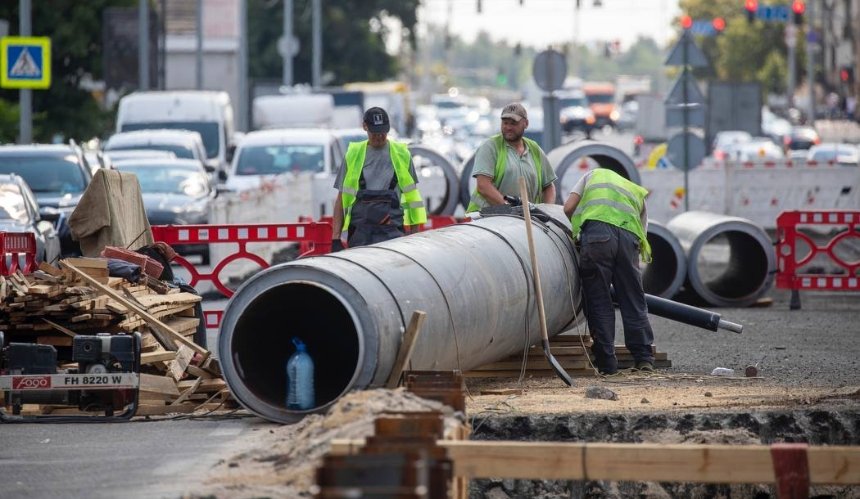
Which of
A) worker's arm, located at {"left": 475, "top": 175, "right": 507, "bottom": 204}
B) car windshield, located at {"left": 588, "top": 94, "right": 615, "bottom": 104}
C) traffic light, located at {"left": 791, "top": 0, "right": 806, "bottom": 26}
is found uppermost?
traffic light, located at {"left": 791, "top": 0, "right": 806, "bottom": 26}

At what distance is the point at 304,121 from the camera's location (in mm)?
40938

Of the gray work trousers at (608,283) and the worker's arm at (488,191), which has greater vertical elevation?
the worker's arm at (488,191)

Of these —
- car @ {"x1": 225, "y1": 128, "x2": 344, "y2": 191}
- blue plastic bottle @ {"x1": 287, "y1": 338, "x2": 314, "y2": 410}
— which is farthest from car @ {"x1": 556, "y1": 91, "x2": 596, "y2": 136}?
blue plastic bottle @ {"x1": 287, "y1": 338, "x2": 314, "y2": 410}

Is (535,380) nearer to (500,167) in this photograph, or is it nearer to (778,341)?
(500,167)

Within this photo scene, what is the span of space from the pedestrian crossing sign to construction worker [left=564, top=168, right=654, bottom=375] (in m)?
15.3

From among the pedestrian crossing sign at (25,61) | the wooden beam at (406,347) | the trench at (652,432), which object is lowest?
the trench at (652,432)

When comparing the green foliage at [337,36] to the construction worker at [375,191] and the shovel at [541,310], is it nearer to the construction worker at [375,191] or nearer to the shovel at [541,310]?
the construction worker at [375,191]

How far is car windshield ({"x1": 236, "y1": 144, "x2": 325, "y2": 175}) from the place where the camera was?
92.8 feet

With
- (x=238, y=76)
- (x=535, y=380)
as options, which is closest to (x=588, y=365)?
(x=535, y=380)

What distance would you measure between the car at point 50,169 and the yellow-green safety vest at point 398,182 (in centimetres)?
930

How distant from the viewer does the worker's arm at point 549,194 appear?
1366cm

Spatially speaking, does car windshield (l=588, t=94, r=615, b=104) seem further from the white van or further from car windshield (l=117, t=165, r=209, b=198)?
car windshield (l=117, t=165, r=209, b=198)

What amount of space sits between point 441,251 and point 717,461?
3.96m

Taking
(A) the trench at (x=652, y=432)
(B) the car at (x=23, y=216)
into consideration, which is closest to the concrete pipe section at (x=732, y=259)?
(B) the car at (x=23, y=216)
